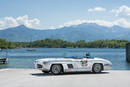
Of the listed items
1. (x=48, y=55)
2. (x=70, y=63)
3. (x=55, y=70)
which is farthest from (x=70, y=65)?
(x=48, y=55)

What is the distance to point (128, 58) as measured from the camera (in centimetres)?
7175

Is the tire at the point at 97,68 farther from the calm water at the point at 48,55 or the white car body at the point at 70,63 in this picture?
the calm water at the point at 48,55

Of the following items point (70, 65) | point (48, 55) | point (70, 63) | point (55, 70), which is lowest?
point (48, 55)

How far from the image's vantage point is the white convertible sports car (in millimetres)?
15367

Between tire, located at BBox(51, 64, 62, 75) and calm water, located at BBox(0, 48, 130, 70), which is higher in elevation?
tire, located at BBox(51, 64, 62, 75)

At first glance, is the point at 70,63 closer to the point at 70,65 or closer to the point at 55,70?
the point at 70,65

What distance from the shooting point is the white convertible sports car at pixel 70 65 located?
1537 cm

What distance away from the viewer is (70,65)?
612 inches

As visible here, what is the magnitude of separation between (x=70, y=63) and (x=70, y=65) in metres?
0.12

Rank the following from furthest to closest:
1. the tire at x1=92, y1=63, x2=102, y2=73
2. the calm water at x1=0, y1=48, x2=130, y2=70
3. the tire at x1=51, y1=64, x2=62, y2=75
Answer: the calm water at x1=0, y1=48, x2=130, y2=70, the tire at x1=92, y1=63, x2=102, y2=73, the tire at x1=51, y1=64, x2=62, y2=75

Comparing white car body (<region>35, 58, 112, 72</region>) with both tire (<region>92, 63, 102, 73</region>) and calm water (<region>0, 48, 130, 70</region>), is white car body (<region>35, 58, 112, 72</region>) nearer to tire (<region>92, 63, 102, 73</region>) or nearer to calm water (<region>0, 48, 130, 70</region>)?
tire (<region>92, 63, 102, 73</region>)

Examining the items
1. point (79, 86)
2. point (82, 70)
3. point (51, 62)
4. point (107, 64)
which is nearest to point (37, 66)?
point (51, 62)

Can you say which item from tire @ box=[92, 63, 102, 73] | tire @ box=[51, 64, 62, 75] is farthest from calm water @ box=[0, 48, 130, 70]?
tire @ box=[51, 64, 62, 75]

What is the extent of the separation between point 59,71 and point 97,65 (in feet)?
8.00
